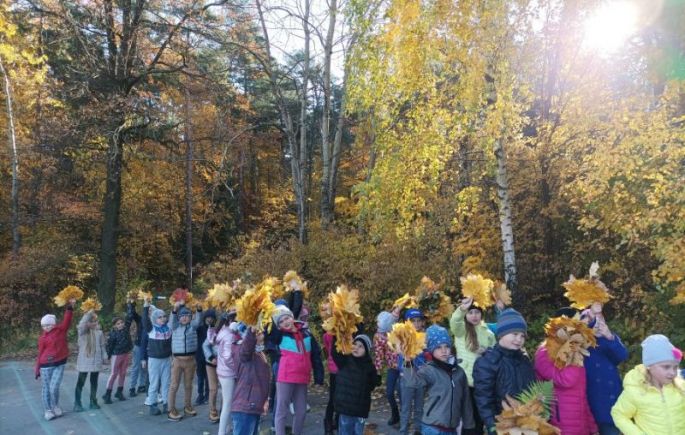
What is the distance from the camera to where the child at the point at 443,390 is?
4547 mm

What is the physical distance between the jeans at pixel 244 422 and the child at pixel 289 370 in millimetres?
290

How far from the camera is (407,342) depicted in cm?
496

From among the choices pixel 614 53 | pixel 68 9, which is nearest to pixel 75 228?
pixel 68 9

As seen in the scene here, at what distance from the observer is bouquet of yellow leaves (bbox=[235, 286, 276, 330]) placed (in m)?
5.78

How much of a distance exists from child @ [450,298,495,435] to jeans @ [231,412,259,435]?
2490 mm

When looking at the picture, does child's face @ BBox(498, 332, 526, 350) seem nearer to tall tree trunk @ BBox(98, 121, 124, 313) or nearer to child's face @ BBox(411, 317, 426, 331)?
child's face @ BBox(411, 317, 426, 331)

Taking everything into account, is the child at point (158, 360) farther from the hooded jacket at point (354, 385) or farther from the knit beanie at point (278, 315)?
the hooded jacket at point (354, 385)

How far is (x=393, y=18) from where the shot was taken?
9.57 metres

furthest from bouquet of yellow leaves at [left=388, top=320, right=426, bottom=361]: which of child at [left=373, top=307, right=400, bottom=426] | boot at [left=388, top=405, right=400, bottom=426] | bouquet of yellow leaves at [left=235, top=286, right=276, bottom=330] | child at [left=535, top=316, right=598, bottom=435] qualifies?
boot at [left=388, top=405, right=400, bottom=426]

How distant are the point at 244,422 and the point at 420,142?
6.10 metres

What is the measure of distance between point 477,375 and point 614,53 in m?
6.44

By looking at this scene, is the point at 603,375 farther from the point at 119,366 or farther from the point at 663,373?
the point at 119,366

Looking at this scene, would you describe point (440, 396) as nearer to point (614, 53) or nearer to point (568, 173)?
point (568, 173)

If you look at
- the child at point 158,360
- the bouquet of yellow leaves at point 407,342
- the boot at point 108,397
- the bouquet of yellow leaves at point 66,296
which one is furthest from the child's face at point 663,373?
the bouquet of yellow leaves at point 66,296
